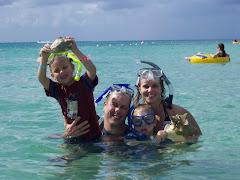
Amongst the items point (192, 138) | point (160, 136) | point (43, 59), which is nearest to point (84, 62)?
point (43, 59)

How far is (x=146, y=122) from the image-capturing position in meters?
4.85

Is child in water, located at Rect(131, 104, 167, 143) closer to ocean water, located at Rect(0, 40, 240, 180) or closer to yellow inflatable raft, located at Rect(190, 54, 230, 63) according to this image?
ocean water, located at Rect(0, 40, 240, 180)

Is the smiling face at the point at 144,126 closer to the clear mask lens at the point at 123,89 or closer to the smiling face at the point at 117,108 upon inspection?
the smiling face at the point at 117,108

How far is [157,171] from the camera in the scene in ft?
13.0

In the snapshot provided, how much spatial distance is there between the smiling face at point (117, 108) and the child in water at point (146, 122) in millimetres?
167

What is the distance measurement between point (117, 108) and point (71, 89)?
2.20 ft

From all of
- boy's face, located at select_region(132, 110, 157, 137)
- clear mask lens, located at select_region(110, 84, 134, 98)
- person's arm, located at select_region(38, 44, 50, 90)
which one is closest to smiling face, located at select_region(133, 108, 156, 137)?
boy's face, located at select_region(132, 110, 157, 137)

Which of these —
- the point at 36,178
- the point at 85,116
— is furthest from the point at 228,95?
the point at 36,178

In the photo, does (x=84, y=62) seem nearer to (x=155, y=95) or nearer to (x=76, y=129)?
(x=76, y=129)

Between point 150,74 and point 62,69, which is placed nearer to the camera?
point 62,69

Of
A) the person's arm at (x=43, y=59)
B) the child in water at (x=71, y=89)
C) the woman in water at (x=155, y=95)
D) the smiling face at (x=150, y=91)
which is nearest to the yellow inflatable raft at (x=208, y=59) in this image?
the woman in water at (x=155, y=95)

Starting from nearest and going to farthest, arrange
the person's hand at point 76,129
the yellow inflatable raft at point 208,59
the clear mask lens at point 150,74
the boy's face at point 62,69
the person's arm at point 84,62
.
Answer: the person's arm at point 84,62 < the boy's face at point 62,69 < the person's hand at point 76,129 < the clear mask lens at point 150,74 < the yellow inflatable raft at point 208,59

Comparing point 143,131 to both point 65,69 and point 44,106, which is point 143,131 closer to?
point 65,69

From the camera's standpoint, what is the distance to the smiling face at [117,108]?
4953 millimetres
